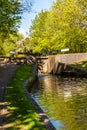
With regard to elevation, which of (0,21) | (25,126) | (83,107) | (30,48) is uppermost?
(0,21)

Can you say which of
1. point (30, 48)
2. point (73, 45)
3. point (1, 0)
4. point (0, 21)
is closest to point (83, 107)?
point (1, 0)

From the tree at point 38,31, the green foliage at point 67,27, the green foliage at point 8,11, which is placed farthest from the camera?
the tree at point 38,31

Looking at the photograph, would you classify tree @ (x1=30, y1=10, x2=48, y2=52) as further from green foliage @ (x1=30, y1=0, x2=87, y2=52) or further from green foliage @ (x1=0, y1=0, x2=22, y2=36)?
green foliage @ (x1=0, y1=0, x2=22, y2=36)

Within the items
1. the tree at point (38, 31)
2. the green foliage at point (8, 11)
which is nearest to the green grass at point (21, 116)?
the green foliage at point (8, 11)

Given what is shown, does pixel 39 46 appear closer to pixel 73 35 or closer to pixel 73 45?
pixel 73 45

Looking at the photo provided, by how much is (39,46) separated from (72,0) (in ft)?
110

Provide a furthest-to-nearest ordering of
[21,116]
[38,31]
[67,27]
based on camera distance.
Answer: [38,31] < [67,27] < [21,116]

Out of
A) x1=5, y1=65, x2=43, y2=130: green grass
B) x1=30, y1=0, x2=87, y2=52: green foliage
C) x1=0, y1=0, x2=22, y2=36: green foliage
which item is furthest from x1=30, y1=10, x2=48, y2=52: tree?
x1=5, y1=65, x2=43, y2=130: green grass

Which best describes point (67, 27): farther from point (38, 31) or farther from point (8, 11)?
point (8, 11)

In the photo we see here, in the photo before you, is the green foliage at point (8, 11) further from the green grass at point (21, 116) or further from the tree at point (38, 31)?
the tree at point (38, 31)

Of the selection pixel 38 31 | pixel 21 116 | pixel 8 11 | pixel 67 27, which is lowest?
pixel 38 31

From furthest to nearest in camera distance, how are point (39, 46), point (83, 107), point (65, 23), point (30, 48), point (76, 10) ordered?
point (30, 48)
point (39, 46)
point (65, 23)
point (76, 10)
point (83, 107)

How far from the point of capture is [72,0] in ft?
226

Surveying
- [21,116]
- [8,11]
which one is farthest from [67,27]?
[21,116]
